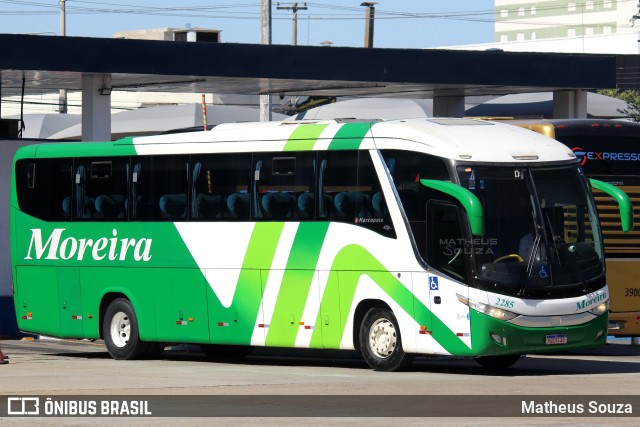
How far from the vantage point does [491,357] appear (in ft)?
65.6

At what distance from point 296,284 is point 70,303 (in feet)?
14.8

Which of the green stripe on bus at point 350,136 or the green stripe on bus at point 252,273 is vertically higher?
the green stripe on bus at point 350,136

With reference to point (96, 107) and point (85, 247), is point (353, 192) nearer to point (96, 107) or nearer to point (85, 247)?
point (85, 247)

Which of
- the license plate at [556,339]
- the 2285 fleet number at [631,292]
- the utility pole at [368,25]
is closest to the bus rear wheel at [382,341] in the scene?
the license plate at [556,339]

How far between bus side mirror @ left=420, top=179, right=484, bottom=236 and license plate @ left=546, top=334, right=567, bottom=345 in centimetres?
161

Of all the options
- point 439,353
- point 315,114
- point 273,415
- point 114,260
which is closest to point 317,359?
point 114,260

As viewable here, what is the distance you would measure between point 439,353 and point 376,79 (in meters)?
11.9

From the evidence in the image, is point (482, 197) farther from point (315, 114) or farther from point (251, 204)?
point (315, 114)

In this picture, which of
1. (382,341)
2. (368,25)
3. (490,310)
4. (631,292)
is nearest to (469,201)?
(490,310)

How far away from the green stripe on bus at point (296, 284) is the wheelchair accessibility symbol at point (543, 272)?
Answer: 298 cm

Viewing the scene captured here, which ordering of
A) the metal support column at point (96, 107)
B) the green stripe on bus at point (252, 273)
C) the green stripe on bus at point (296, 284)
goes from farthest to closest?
the metal support column at point (96, 107) < the green stripe on bus at point (252, 273) < the green stripe on bus at point (296, 284)

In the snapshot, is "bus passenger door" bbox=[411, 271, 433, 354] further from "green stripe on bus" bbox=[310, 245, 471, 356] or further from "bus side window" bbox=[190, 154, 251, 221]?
"bus side window" bbox=[190, 154, 251, 221]

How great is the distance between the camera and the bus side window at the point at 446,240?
59.5ft

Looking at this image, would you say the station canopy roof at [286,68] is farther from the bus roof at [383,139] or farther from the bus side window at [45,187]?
the bus roof at [383,139]
